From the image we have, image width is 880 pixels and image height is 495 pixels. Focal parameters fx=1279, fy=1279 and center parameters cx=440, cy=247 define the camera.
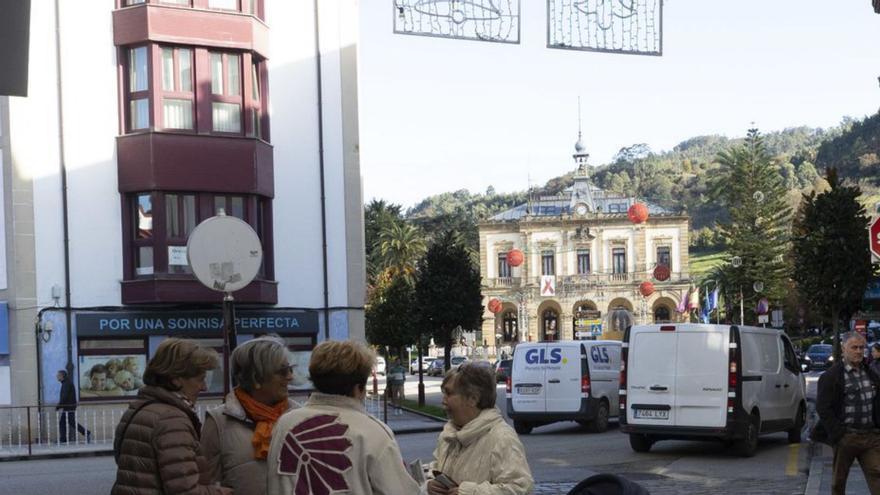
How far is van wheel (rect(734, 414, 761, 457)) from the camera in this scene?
64.0 feet

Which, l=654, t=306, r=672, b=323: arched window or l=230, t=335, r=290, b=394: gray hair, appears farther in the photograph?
l=654, t=306, r=672, b=323: arched window

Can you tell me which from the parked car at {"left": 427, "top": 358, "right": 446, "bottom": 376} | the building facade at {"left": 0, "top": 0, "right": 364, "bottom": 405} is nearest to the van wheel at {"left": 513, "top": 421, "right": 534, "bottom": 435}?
the building facade at {"left": 0, "top": 0, "right": 364, "bottom": 405}

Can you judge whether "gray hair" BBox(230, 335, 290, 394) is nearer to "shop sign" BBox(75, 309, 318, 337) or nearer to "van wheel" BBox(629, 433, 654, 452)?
"van wheel" BBox(629, 433, 654, 452)

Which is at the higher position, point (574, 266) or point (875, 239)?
point (875, 239)

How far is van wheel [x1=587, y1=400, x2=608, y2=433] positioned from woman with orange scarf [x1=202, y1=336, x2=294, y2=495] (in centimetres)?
2119

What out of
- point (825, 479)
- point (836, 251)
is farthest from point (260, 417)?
point (836, 251)

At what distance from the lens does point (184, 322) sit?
29328 millimetres

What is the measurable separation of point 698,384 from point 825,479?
13.0 ft

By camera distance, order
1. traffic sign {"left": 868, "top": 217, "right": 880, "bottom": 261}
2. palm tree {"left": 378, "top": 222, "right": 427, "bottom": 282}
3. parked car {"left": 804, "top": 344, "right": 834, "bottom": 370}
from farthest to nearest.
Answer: palm tree {"left": 378, "top": 222, "right": 427, "bottom": 282}
parked car {"left": 804, "top": 344, "right": 834, "bottom": 370}
traffic sign {"left": 868, "top": 217, "right": 880, "bottom": 261}

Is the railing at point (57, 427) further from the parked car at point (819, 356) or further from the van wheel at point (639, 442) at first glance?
the parked car at point (819, 356)

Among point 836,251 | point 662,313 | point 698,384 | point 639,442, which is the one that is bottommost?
point 662,313

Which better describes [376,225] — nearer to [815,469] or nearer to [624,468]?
[624,468]

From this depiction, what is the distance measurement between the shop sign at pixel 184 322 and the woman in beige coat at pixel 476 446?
23671 mm

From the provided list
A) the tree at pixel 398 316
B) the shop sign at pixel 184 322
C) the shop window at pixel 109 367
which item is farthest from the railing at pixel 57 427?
the tree at pixel 398 316
